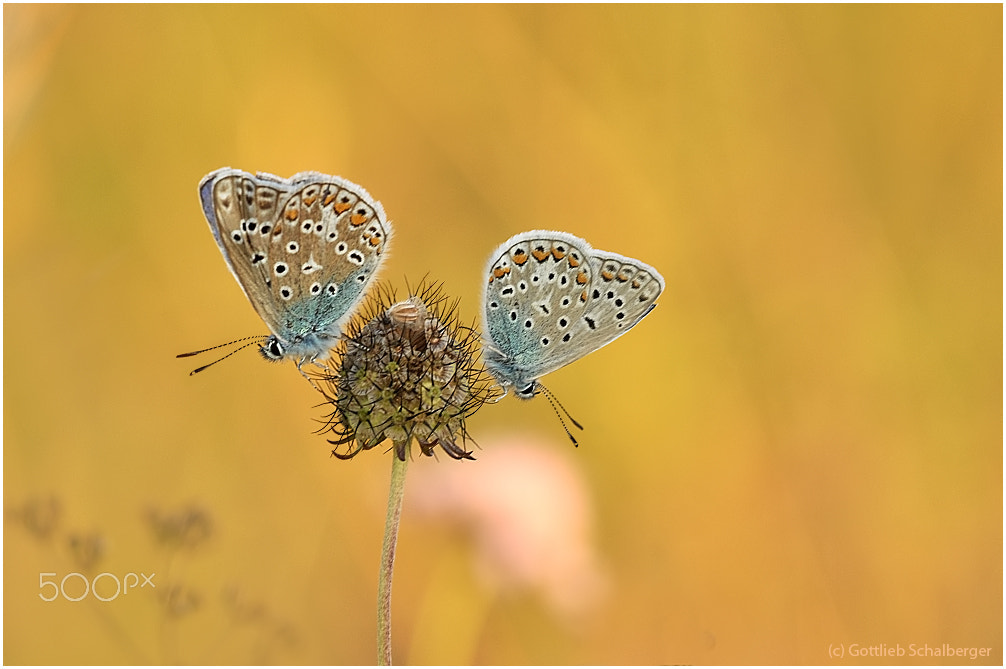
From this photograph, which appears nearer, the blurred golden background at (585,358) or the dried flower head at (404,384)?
the dried flower head at (404,384)

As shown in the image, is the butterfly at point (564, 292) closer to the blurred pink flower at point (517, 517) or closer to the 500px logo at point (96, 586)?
the blurred pink flower at point (517, 517)

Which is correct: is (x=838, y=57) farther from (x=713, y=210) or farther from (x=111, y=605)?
(x=111, y=605)

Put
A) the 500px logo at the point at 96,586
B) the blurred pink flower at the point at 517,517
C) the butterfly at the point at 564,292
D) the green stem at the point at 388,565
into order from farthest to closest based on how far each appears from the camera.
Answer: the blurred pink flower at the point at 517,517 < the 500px logo at the point at 96,586 < the butterfly at the point at 564,292 < the green stem at the point at 388,565

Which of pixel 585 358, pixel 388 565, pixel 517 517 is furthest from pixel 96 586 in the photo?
pixel 585 358

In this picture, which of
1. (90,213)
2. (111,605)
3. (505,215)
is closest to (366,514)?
(111,605)

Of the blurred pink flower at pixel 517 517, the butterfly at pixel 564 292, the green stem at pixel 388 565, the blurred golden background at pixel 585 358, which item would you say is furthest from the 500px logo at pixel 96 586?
the butterfly at pixel 564 292
